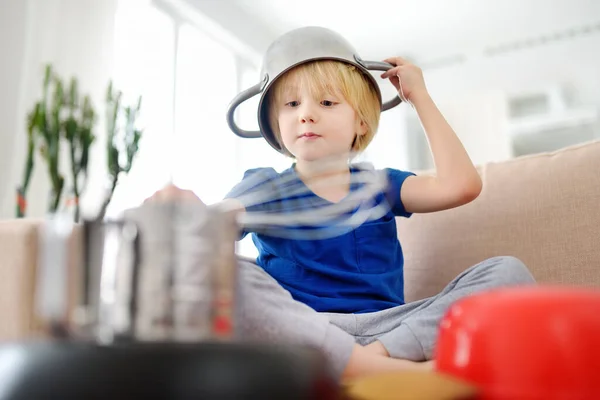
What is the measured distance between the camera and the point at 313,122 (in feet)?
3.20

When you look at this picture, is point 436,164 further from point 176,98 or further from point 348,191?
point 176,98

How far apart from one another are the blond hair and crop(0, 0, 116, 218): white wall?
1211mm

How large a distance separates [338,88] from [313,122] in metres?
0.07

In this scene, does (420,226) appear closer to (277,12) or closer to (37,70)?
(37,70)

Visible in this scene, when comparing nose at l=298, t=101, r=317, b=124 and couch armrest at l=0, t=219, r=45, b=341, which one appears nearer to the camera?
couch armrest at l=0, t=219, r=45, b=341

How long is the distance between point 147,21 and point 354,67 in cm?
202

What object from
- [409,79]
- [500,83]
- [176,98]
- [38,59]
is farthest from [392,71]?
[500,83]

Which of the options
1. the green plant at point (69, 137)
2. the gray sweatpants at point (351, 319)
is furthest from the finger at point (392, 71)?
the green plant at point (69, 137)

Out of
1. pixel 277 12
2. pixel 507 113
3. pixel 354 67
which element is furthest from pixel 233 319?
pixel 507 113

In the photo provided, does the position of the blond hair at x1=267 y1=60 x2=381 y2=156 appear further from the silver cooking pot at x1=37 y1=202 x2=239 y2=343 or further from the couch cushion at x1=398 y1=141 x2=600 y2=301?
the silver cooking pot at x1=37 y1=202 x2=239 y2=343

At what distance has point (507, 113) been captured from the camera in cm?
401

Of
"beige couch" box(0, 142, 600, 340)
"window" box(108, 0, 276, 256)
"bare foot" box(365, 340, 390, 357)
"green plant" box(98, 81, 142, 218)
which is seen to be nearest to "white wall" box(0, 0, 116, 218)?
"window" box(108, 0, 276, 256)

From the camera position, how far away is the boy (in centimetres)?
88

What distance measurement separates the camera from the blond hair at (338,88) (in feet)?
3.12
